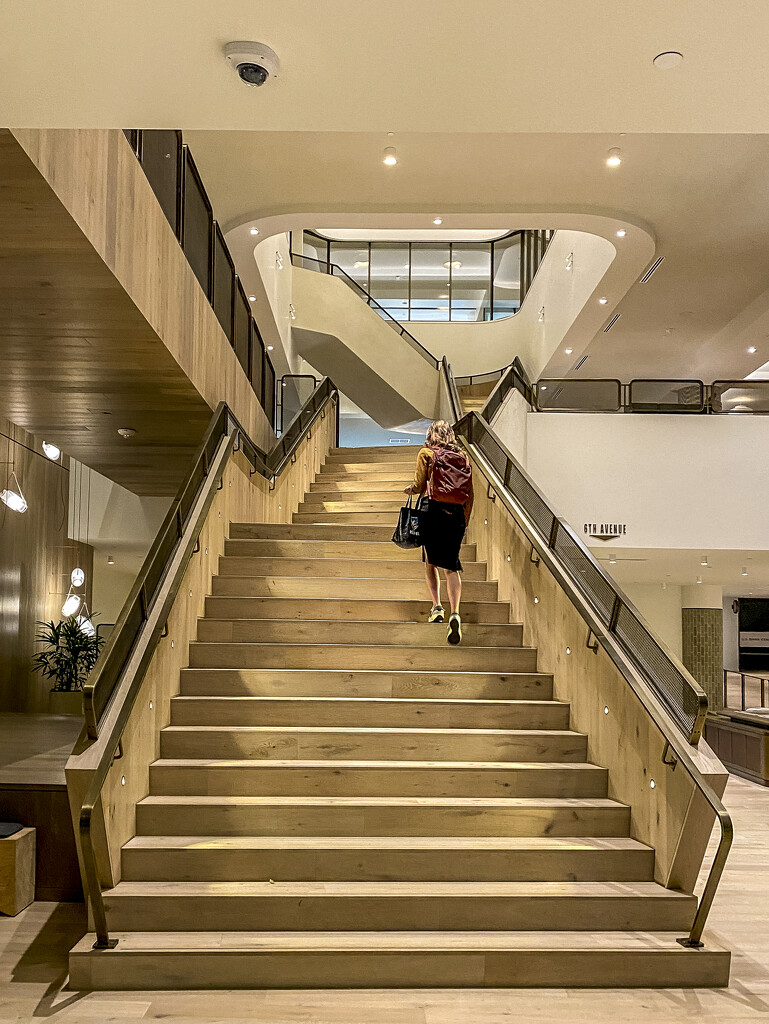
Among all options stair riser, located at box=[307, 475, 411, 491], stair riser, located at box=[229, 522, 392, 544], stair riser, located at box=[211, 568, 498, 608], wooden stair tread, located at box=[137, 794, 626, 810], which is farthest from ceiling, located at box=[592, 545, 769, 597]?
wooden stair tread, located at box=[137, 794, 626, 810]

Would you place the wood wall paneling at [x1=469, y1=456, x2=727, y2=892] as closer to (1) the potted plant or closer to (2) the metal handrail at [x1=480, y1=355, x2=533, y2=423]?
(2) the metal handrail at [x1=480, y1=355, x2=533, y2=423]

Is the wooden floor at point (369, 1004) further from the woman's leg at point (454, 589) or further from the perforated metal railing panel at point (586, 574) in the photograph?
the woman's leg at point (454, 589)

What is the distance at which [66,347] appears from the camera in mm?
6078

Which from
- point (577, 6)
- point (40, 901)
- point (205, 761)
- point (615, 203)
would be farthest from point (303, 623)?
point (615, 203)

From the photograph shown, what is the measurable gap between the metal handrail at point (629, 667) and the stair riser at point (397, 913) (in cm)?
27

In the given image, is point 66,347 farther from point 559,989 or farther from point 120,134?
point 559,989

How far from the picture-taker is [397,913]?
4305mm

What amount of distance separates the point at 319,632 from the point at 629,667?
7.63 ft

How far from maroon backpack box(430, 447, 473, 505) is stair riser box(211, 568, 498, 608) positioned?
838 mm

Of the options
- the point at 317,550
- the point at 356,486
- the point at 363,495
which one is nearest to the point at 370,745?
the point at 317,550

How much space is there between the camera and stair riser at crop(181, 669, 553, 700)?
585 cm

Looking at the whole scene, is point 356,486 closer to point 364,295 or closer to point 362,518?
point 362,518

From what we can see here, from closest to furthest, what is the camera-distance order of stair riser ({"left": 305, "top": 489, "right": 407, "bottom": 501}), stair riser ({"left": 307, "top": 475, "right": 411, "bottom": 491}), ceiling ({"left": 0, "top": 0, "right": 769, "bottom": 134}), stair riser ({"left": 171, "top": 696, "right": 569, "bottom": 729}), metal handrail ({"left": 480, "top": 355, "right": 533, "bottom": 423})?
ceiling ({"left": 0, "top": 0, "right": 769, "bottom": 134}) → stair riser ({"left": 171, "top": 696, "right": 569, "bottom": 729}) → metal handrail ({"left": 480, "top": 355, "right": 533, "bottom": 423}) → stair riser ({"left": 305, "top": 489, "right": 407, "bottom": 501}) → stair riser ({"left": 307, "top": 475, "right": 411, "bottom": 491})

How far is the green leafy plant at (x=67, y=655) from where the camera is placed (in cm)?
1056
